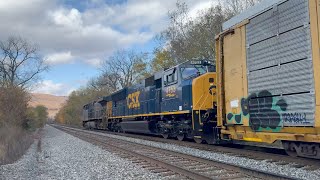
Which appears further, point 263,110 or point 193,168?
point 263,110

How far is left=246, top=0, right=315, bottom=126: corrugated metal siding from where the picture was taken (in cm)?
697

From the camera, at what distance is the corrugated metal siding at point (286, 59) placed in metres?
6.97

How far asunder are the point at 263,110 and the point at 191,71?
22.6 ft

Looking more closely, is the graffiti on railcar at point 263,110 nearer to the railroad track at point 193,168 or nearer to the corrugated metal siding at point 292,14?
the railroad track at point 193,168

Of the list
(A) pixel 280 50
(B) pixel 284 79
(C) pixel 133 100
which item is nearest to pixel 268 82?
(B) pixel 284 79

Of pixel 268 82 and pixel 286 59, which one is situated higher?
pixel 286 59

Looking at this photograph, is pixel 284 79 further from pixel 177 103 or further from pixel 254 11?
pixel 177 103

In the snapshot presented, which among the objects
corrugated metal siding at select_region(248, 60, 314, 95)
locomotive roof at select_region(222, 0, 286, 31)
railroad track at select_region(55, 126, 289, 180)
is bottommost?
railroad track at select_region(55, 126, 289, 180)

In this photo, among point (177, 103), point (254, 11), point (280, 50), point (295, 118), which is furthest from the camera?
point (177, 103)

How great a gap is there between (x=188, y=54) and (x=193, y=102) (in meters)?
18.6

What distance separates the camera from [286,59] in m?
7.51

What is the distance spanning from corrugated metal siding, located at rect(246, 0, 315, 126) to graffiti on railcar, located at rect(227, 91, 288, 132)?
0.12 metres

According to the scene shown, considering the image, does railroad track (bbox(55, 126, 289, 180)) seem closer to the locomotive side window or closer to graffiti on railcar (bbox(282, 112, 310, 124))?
graffiti on railcar (bbox(282, 112, 310, 124))

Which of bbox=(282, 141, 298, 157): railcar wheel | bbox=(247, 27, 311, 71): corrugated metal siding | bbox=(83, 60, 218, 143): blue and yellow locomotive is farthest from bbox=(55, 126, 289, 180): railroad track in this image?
bbox=(83, 60, 218, 143): blue and yellow locomotive
